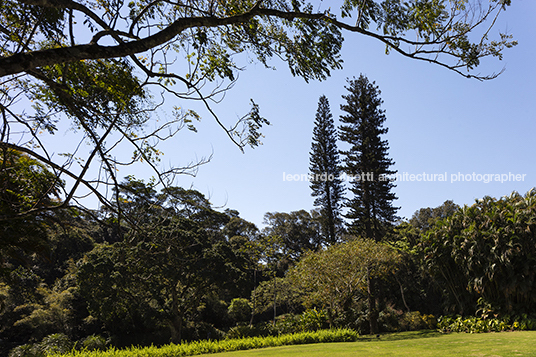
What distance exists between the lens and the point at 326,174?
21.1 metres

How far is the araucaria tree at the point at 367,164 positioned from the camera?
18.6 meters

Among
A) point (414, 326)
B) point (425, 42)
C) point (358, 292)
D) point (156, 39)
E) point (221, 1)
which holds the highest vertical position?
point (221, 1)

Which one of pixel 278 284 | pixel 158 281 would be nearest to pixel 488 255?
pixel 278 284

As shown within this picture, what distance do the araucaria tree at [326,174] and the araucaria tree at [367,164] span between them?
47.3 inches

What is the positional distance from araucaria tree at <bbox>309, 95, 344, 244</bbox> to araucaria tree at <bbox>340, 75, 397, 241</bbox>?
3.94 feet

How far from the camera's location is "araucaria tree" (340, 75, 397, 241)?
18641mm

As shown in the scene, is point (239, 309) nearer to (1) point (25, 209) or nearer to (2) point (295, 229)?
(2) point (295, 229)

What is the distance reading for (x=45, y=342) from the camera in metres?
10.5

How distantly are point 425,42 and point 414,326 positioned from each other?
44.2 feet

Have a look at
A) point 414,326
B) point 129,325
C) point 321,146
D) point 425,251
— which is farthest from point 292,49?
point 321,146

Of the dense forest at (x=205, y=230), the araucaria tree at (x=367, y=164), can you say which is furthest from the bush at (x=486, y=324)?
the araucaria tree at (x=367, y=164)

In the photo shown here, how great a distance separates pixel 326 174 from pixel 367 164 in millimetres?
2606

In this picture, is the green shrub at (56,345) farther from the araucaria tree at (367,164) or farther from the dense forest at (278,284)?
the araucaria tree at (367,164)

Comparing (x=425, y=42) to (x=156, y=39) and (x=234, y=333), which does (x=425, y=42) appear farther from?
(x=234, y=333)
